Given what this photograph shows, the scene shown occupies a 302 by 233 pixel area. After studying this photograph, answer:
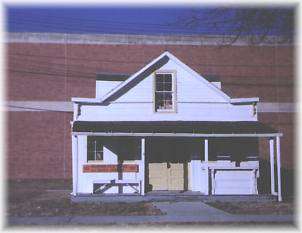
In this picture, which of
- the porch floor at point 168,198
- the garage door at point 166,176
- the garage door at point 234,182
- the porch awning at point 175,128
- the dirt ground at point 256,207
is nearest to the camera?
the dirt ground at point 256,207

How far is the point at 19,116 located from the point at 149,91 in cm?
1120

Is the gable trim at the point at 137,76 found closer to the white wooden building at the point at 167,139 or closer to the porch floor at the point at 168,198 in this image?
the white wooden building at the point at 167,139

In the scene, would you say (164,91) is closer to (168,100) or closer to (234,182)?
(168,100)

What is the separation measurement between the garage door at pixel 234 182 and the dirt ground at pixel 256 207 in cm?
167

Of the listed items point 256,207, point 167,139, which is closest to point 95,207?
point 167,139

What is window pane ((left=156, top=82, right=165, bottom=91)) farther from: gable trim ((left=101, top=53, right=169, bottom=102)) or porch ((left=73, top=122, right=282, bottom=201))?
porch ((left=73, top=122, right=282, bottom=201))

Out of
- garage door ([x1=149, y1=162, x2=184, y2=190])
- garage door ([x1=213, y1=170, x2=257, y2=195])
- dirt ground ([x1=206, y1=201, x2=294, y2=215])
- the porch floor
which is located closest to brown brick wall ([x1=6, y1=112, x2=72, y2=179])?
garage door ([x1=149, y1=162, x2=184, y2=190])

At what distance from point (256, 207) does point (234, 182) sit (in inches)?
121

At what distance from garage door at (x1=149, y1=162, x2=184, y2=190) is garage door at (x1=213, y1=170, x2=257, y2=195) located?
1.60m

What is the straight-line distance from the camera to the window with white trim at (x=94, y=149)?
1911cm

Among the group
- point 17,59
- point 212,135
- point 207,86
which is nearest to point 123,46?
point 17,59

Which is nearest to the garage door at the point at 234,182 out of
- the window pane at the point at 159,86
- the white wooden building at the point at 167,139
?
the white wooden building at the point at 167,139

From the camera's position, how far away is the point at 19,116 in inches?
1105

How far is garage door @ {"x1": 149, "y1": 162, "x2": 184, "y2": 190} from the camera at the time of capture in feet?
64.5
